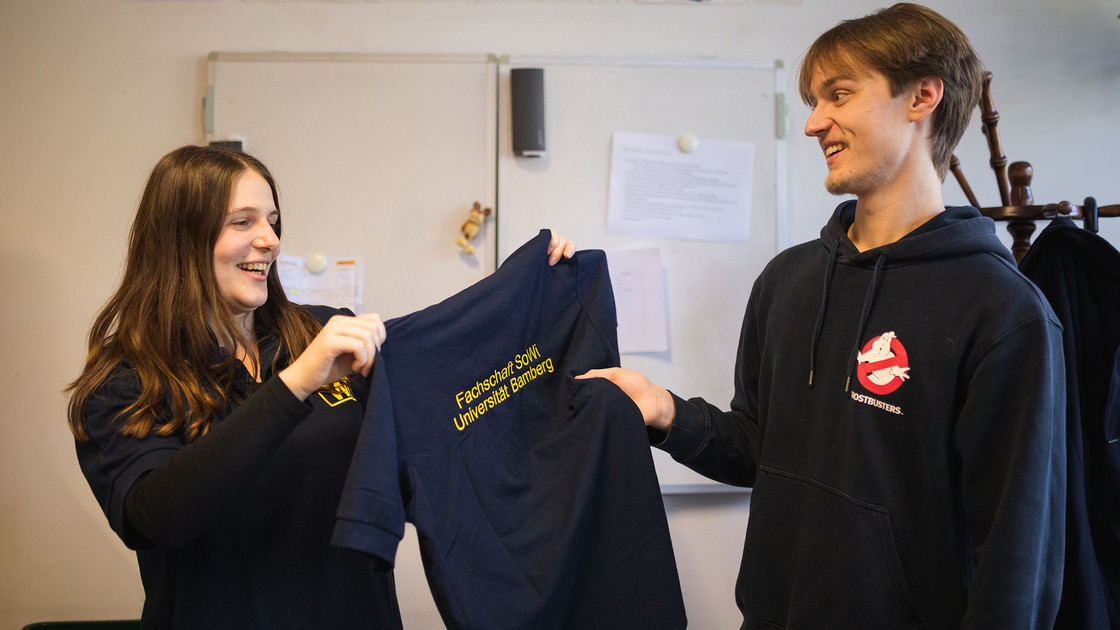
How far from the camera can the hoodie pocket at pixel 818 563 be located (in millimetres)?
1195

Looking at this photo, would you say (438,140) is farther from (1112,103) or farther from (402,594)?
(1112,103)

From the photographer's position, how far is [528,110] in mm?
2379

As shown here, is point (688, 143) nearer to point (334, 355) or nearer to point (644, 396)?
point (644, 396)

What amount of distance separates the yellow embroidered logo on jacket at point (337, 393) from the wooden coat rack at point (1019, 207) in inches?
58.8

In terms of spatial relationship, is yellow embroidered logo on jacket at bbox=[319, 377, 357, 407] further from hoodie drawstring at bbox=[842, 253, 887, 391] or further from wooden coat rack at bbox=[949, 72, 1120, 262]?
wooden coat rack at bbox=[949, 72, 1120, 262]

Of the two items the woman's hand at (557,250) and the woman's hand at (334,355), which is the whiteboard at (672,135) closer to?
the woman's hand at (557,250)

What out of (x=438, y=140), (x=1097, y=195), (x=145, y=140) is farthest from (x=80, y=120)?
(x=1097, y=195)

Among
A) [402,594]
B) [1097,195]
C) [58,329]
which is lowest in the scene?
[402,594]

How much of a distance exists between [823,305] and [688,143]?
3.94 feet

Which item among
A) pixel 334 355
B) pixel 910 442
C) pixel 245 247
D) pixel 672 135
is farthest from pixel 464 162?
pixel 910 442

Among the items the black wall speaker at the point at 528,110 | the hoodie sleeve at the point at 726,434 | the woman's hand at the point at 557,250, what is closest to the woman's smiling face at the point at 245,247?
the woman's hand at the point at 557,250

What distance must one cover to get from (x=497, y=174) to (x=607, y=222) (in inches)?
15.1

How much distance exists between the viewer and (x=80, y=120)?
8.07 feet

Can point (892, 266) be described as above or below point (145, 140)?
below
